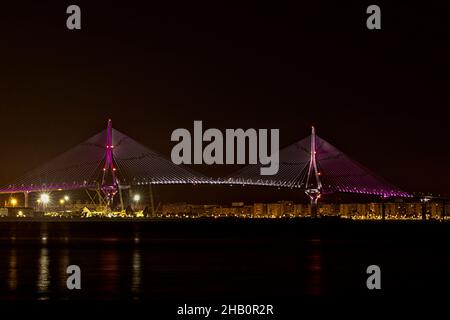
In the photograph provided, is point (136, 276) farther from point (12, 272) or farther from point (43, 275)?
point (12, 272)

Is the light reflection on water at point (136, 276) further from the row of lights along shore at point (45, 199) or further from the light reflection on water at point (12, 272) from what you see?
the row of lights along shore at point (45, 199)

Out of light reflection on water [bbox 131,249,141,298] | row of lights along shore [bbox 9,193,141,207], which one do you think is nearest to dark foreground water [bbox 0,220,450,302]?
light reflection on water [bbox 131,249,141,298]

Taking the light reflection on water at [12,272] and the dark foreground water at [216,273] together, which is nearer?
the dark foreground water at [216,273]

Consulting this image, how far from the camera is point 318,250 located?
3550 centimetres

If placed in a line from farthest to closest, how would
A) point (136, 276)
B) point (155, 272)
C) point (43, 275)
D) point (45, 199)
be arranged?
point (45, 199) → point (155, 272) → point (43, 275) → point (136, 276)

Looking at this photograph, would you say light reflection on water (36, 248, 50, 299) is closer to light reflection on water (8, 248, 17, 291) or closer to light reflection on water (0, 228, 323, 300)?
light reflection on water (0, 228, 323, 300)

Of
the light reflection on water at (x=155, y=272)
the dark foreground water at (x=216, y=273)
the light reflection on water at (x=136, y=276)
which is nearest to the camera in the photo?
the dark foreground water at (x=216, y=273)

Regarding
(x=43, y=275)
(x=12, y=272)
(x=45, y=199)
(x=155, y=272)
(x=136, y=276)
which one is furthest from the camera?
(x=45, y=199)

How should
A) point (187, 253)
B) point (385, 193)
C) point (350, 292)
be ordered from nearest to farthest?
point (350, 292) < point (187, 253) < point (385, 193)

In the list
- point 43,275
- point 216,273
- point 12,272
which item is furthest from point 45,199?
point 216,273

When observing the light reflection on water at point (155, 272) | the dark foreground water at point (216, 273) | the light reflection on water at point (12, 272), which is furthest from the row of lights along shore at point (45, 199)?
the light reflection on water at point (12, 272)
